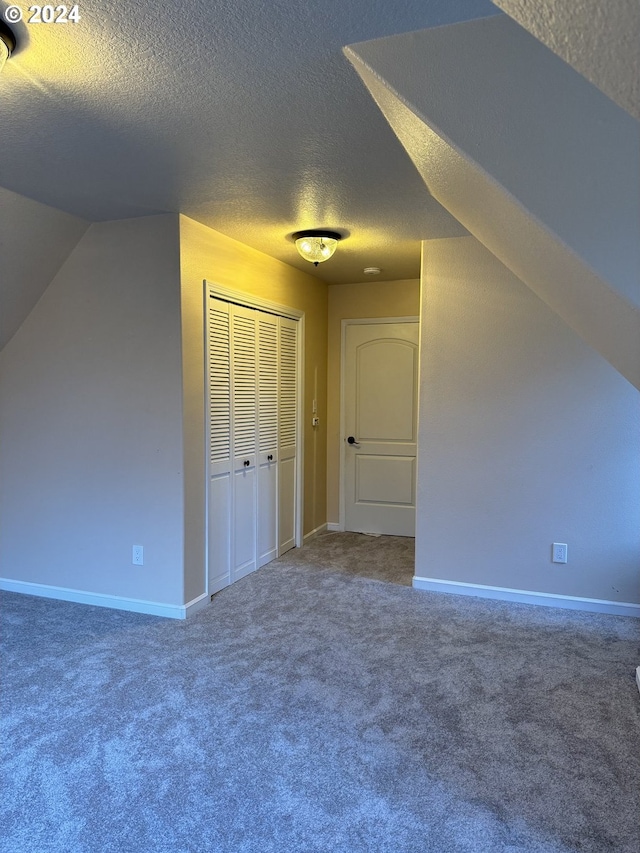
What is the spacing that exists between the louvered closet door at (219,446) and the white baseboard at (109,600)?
27 cm

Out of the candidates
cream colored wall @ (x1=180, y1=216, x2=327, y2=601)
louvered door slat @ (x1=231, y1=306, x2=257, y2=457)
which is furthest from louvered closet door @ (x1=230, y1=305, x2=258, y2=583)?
cream colored wall @ (x1=180, y1=216, x2=327, y2=601)

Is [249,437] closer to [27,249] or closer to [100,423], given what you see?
[100,423]

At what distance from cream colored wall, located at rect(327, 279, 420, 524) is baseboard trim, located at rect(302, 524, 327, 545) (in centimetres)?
14

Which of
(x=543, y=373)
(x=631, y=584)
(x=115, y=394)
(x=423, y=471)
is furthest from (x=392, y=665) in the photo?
(x=115, y=394)

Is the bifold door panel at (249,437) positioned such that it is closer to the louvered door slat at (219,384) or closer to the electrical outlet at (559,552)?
the louvered door slat at (219,384)

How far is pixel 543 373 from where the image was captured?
11.2 feet

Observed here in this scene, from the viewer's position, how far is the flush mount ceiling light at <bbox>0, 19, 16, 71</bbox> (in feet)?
5.00

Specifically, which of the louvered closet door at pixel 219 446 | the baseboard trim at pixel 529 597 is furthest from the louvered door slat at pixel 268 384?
the baseboard trim at pixel 529 597

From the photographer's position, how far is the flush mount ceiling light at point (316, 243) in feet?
11.2

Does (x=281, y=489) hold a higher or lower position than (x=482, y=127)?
lower

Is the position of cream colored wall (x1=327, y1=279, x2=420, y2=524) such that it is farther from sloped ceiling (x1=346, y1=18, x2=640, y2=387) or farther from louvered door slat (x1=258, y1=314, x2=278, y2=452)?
sloped ceiling (x1=346, y1=18, x2=640, y2=387)

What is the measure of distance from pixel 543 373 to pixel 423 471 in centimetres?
97

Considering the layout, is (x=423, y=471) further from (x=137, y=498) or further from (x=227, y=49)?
(x=227, y=49)

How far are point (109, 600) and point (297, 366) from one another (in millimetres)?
2280
